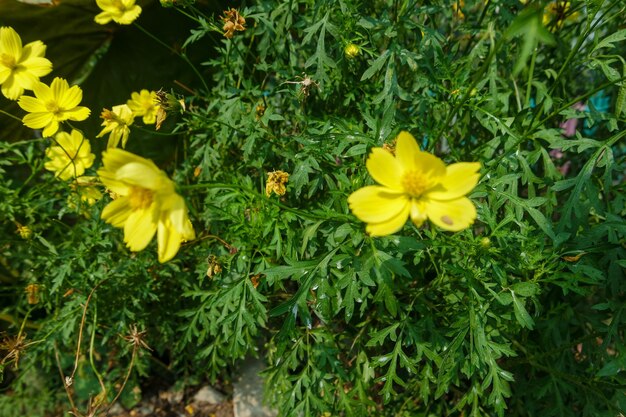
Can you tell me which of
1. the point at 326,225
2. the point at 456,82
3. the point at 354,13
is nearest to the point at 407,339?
the point at 326,225

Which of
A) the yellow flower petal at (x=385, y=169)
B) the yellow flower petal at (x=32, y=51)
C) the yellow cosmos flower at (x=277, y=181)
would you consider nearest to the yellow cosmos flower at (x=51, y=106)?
the yellow flower petal at (x=32, y=51)

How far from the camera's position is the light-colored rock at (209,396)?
7.39 ft

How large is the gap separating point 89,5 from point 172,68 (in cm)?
44

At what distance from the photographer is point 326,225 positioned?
152 centimetres

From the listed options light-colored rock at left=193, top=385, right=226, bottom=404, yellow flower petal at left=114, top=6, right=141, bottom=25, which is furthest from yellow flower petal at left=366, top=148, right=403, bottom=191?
light-colored rock at left=193, top=385, right=226, bottom=404

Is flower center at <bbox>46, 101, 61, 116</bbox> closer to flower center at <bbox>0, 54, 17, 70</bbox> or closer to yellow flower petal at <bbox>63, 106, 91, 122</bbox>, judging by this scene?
yellow flower petal at <bbox>63, 106, 91, 122</bbox>

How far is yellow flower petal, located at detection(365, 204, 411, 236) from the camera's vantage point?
929mm

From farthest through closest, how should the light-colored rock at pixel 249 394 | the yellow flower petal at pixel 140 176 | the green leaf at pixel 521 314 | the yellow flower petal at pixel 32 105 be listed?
the light-colored rock at pixel 249 394
the yellow flower petal at pixel 32 105
the green leaf at pixel 521 314
the yellow flower petal at pixel 140 176

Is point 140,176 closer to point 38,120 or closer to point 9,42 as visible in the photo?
point 38,120

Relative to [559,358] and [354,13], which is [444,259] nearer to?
[559,358]

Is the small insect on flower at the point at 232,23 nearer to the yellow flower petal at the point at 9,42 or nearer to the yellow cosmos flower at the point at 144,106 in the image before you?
the yellow cosmos flower at the point at 144,106

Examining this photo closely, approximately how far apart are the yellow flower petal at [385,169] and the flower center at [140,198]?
455 mm

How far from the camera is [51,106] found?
1.57m

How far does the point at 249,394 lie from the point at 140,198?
1473mm
